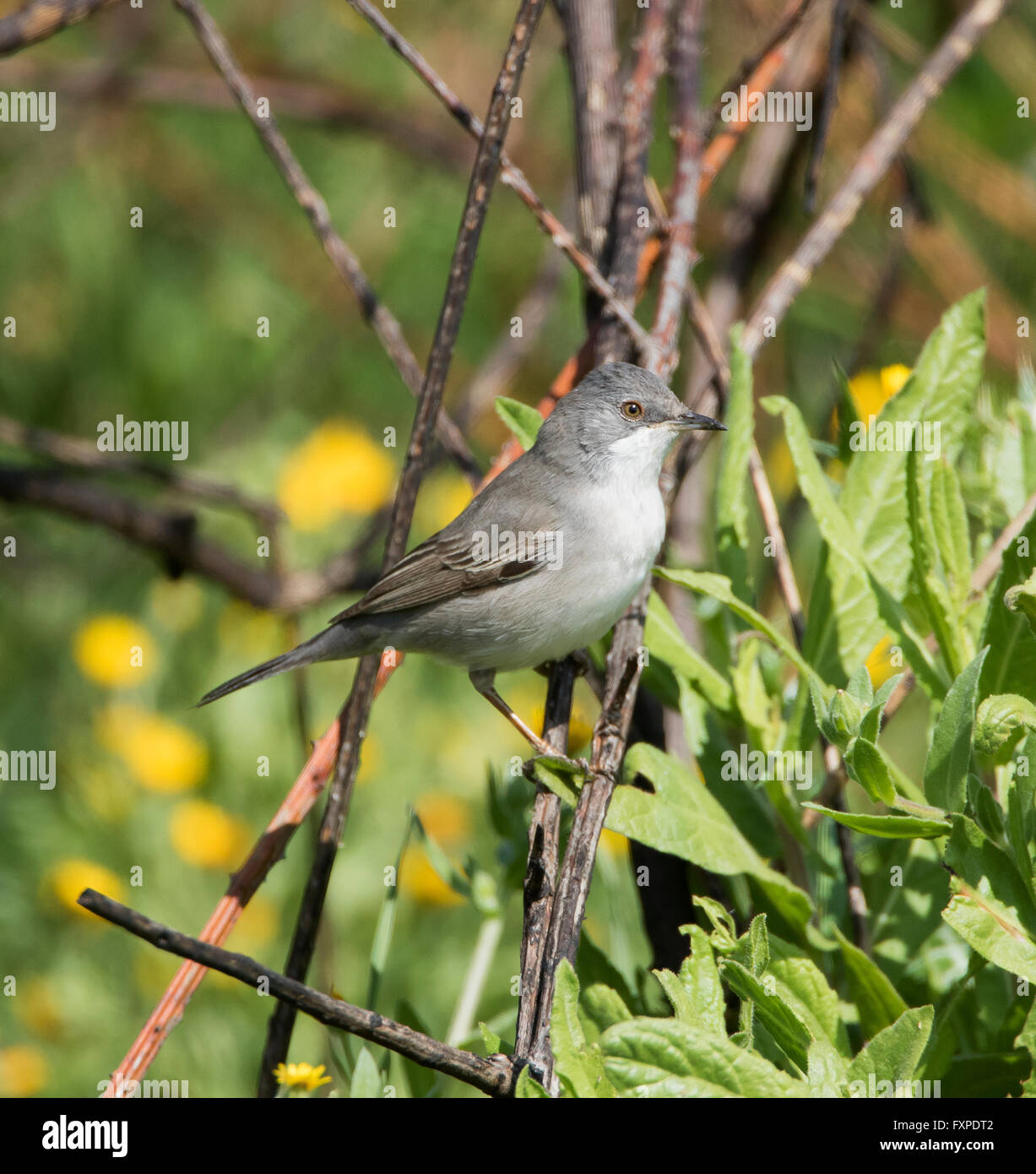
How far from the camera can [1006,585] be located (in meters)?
2.00

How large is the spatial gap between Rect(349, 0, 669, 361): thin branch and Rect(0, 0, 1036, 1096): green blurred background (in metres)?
1.01

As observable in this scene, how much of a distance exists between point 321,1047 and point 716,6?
167 inches

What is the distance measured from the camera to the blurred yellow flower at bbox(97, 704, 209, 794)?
448cm

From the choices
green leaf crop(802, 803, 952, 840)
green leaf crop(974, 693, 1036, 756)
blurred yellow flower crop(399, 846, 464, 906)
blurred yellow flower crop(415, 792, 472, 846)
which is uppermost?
blurred yellow flower crop(415, 792, 472, 846)

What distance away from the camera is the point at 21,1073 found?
395 cm

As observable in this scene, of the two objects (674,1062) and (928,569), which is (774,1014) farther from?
(928,569)

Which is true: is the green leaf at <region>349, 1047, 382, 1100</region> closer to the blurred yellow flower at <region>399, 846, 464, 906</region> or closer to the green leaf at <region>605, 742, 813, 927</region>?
the green leaf at <region>605, 742, 813, 927</region>

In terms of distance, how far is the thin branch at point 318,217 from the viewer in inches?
105

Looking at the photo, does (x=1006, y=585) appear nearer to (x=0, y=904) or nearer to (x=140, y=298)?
(x=0, y=904)

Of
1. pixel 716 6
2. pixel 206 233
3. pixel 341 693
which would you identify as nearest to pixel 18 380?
pixel 206 233

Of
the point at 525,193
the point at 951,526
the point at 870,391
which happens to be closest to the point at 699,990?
the point at 951,526

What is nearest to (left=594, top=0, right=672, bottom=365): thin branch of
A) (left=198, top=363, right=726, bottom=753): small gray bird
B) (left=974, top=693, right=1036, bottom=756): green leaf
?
(left=198, top=363, right=726, bottom=753): small gray bird

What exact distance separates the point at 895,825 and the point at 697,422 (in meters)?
1.60

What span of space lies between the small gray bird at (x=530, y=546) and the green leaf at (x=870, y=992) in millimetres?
1221
